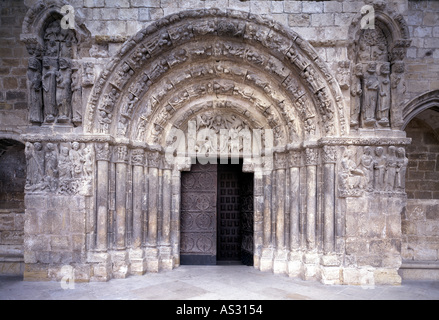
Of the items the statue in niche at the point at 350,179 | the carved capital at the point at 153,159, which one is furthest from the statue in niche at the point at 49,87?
the statue in niche at the point at 350,179

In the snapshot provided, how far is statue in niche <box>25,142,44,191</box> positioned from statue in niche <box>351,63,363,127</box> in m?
5.34

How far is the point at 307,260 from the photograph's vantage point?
5.82 metres

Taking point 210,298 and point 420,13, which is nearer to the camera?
point 210,298

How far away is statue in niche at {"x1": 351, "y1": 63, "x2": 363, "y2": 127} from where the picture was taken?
577cm

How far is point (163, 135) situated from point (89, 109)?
4.78 feet

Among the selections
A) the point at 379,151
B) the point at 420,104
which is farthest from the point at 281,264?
the point at 420,104

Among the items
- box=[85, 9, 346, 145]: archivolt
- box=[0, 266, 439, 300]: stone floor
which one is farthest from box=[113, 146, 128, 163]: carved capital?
box=[0, 266, 439, 300]: stone floor

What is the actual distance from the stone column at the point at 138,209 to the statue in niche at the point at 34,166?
1.52 metres

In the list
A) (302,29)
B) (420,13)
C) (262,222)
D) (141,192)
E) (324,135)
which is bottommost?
(262,222)

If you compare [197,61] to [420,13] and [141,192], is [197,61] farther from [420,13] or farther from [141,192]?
[420,13]

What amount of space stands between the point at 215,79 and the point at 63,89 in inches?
107

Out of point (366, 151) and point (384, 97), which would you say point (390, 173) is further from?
point (384, 97)

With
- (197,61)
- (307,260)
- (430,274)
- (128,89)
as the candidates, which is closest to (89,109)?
(128,89)

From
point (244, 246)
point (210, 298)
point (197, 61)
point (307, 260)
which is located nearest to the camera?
point (210, 298)
